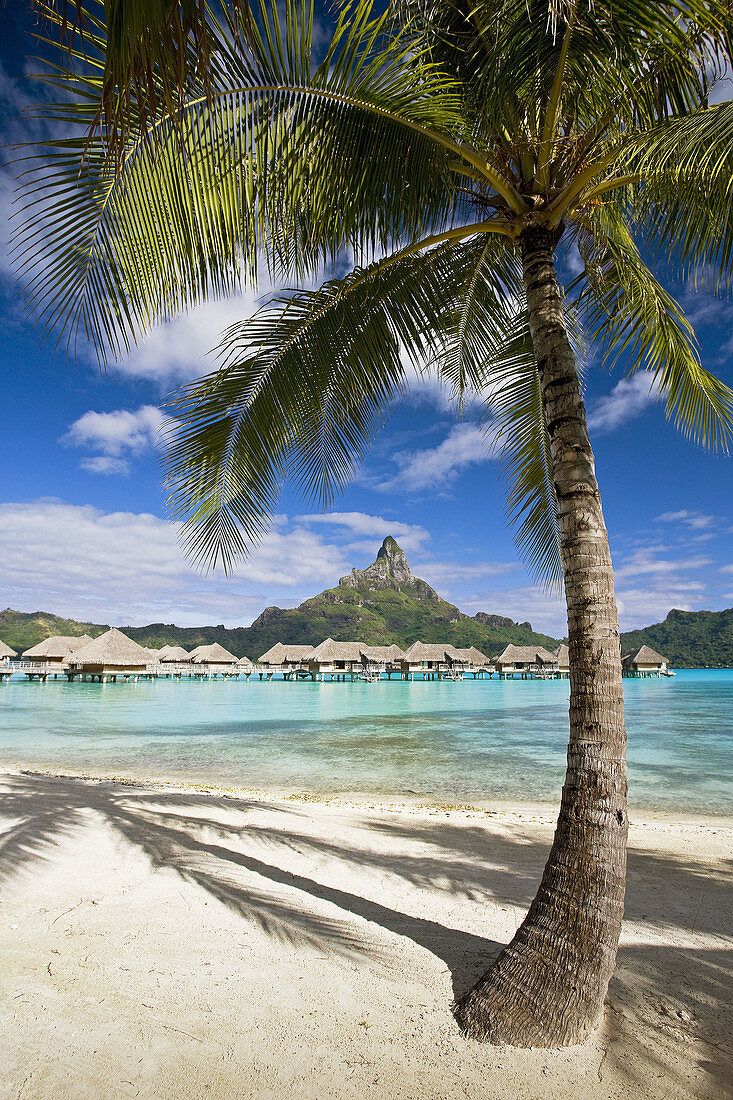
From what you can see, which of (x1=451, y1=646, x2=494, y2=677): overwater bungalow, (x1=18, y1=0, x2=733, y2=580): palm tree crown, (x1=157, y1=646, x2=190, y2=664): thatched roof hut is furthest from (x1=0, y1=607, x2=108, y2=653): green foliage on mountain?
(x1=18, y1=0, x2=733, y2=580): palm tree crown

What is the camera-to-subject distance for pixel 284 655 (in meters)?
56.8

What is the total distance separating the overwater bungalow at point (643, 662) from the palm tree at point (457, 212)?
58.6 metres

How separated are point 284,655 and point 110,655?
1879 centimetres

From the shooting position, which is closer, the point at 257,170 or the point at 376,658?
the point at 257,170

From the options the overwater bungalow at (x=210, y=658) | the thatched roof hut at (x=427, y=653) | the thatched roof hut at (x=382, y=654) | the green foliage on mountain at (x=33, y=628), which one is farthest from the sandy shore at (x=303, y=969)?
the green foliage on mountain at (x=33, y=628)

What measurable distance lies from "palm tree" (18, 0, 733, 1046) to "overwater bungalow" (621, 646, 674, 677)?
58.6 m

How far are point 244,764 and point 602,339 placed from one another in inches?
414

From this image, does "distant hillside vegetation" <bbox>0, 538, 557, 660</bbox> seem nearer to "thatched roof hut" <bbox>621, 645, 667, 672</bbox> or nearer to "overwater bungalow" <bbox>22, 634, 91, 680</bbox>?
"overwater bungalow" <bbox>22, 634, 91, 680</bbox>

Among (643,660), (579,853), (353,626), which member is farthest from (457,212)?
(353,626)

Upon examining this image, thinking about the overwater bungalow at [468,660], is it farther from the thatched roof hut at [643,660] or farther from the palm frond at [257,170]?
the palm frond at [257,170]

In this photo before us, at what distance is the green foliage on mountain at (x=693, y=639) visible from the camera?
82.9m

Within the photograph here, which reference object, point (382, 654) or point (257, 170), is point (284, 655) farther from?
point (257, 170)

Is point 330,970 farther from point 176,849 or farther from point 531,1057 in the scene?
point 176,849

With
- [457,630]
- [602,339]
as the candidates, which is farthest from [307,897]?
[457,630]
